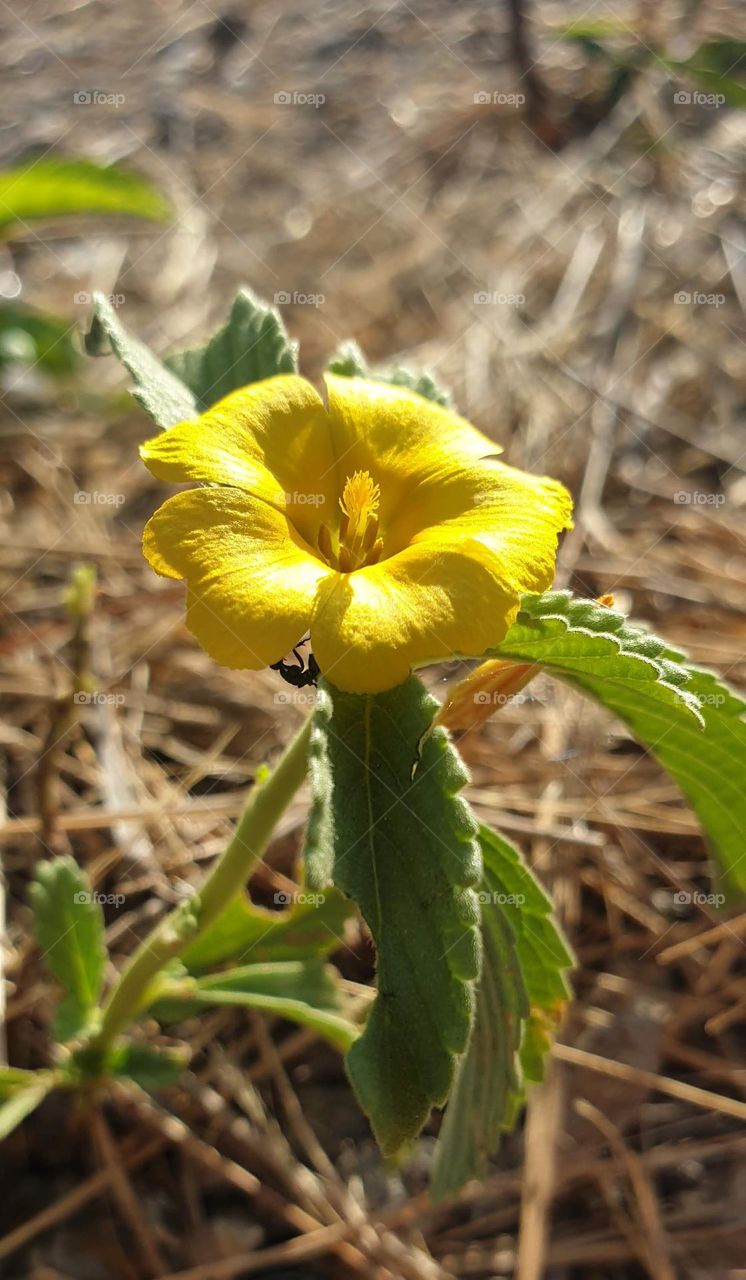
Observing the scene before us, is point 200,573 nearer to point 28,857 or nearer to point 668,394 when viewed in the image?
point 28,857

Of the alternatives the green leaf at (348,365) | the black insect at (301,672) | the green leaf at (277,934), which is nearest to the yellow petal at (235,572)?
the black insect at (301,672)

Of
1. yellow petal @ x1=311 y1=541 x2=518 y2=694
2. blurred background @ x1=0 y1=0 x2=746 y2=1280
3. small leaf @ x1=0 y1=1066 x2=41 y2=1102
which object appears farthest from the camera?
blurred background @ x1=0 y1=0 x2=746 y2=1280

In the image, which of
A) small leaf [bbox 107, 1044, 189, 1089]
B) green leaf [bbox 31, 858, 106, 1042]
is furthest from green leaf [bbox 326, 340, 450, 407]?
small leaf [bbox 107, 1044, 189, 1089]

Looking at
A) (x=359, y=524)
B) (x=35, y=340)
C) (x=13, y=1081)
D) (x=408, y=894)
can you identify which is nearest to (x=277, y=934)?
(x=13, y=1081)

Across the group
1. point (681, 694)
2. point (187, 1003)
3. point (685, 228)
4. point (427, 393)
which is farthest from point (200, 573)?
point (685, 228)

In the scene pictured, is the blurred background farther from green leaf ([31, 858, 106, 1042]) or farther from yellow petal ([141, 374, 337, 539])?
yellow petal ([141, 374, 337, 539])
